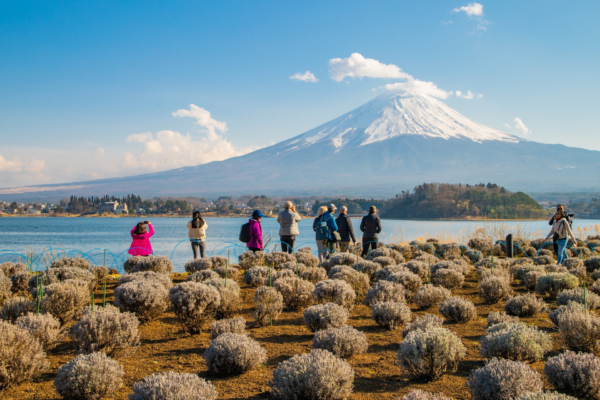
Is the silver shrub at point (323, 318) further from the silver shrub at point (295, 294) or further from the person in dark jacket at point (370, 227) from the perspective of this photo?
the person in dark jacket at point (370, 227)

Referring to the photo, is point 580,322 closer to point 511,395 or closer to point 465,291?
point 511,395

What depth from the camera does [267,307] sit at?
17.4ft

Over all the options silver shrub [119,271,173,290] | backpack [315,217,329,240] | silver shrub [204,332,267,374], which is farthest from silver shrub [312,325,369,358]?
backpack [315,217,329,240]

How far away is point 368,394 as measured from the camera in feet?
11.0

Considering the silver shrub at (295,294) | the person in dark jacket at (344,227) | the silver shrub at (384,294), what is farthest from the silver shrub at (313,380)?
the person in dark jacket at (344,227)

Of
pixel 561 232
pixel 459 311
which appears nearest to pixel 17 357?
pixel 459 311

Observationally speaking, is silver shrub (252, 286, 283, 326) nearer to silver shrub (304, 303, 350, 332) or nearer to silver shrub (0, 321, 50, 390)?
silver shrub (304, 303, 350, 332)

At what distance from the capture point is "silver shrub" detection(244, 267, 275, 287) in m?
7.52

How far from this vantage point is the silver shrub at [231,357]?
12.2ft

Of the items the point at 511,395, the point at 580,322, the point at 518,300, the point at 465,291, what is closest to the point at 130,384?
the point at 511,395

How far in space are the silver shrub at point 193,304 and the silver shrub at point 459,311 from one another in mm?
2792

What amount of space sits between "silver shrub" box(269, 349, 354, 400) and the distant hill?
66.1 m

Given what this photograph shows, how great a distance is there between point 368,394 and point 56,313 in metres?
3.74

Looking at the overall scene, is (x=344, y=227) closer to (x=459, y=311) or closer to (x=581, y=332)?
(x=459, y=311)
